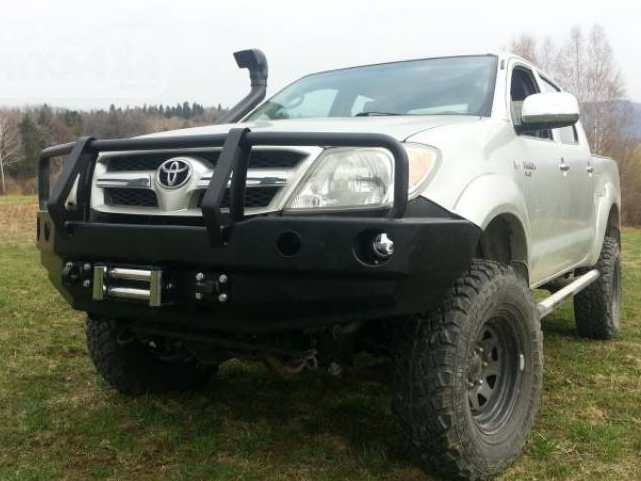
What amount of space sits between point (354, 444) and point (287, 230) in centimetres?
129

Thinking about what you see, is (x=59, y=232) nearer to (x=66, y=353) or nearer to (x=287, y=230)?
(x=287, y=230)

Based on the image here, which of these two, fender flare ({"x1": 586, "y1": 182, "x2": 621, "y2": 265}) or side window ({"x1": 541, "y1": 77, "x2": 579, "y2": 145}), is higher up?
side window ({"x1": 541, "y1": 77, "x2": 579, "y2": 145})

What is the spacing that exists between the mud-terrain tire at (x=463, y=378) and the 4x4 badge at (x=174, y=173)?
0.99 m

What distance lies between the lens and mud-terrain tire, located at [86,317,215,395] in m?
3.49

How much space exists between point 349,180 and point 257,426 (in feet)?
4.86

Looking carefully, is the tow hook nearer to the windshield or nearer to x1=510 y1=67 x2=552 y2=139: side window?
the windshield

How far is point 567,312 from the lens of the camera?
630cm

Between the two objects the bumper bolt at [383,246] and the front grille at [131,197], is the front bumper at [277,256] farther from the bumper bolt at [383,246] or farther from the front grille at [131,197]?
the front grille at [131,197]

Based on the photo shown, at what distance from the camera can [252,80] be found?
5.12 m

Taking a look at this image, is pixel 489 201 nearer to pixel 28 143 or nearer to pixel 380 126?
pixel 380 126

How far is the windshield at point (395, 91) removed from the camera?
132 inches

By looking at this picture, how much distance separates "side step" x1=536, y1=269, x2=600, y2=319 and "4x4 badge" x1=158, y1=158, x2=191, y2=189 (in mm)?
1730

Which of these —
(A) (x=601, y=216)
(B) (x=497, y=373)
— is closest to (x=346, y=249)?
(B) (x=497, y=373)

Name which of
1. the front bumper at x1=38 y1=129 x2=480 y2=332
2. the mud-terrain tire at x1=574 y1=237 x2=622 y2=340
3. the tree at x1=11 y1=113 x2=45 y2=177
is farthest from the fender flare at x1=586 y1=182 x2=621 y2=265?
the tree at x1=11 y1=113 x2=45 y2=177
